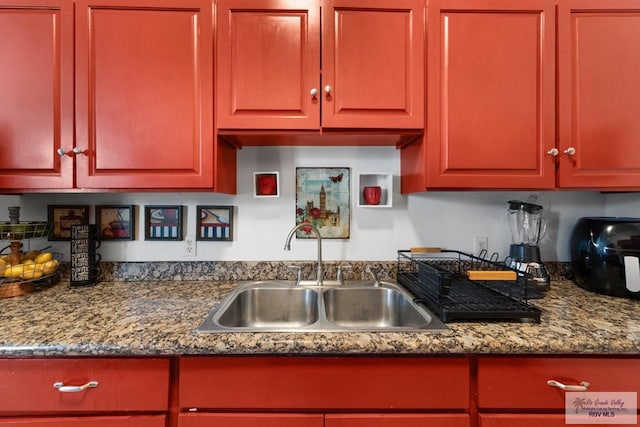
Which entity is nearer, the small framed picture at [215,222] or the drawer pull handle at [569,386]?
the drawer pull handle at [569,386]

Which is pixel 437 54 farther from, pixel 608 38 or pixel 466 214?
pixel 466 214

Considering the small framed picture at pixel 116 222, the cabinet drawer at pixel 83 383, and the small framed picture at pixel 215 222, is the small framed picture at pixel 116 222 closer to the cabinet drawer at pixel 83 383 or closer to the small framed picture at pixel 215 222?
the small framed picture at pixel 215 222

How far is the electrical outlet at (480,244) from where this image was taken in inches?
57.9

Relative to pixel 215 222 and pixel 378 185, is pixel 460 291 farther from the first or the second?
pixel 215 222

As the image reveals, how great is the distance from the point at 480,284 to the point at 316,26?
1.27 meters

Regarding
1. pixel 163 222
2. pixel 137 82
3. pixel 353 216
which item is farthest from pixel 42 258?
pixel 353 216

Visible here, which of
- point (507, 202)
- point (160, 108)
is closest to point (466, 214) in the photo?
point (507, 202)

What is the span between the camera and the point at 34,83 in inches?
42.6

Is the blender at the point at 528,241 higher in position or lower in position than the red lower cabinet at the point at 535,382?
higher

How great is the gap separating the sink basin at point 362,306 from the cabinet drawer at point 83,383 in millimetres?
699

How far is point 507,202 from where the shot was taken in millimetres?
1451

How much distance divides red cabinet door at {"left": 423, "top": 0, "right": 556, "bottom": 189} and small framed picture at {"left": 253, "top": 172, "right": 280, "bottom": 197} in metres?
0.73

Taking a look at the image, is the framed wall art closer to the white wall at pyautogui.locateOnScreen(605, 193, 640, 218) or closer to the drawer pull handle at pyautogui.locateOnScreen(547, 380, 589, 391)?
the drawer pull handle at pyautogui.locateOnScreen(547, 380, 589, 391)

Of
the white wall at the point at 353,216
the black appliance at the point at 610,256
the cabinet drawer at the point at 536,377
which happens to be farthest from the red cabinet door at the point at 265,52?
the black appliance at the point at 610,256
